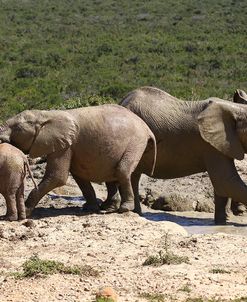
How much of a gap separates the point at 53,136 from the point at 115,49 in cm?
3088

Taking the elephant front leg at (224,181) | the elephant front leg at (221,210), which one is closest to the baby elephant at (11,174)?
the elephant front leg at (224,181)

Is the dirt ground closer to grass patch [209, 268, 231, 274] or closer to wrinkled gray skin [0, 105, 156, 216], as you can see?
grass patch [209, 268, 231, 274]

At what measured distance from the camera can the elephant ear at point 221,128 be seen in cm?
1116

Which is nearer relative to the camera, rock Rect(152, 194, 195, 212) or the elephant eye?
the elephant eye

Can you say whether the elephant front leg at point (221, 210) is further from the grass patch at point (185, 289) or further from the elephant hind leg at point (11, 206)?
the grass patch at point (185, 289)

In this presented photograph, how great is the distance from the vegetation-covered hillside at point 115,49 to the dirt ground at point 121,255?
931 cm

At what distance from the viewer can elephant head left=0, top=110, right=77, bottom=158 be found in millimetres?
10359

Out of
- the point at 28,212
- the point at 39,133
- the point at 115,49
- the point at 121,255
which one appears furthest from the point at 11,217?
the point at 115,49

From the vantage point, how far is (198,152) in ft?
37.5

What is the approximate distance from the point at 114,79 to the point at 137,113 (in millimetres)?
22691

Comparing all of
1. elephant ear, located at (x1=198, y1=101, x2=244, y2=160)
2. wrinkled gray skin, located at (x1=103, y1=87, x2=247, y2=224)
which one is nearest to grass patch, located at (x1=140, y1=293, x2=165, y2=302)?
wrinkled gray skin, located at (x1=103, y1=87, x2=247, y2=224)

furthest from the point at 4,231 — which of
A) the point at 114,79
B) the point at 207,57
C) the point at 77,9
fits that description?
the point at 77,9

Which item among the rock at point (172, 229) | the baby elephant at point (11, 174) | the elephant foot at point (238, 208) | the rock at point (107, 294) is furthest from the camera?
the elephant foot at point (238, 208)

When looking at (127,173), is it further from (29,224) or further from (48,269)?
(48,269)
